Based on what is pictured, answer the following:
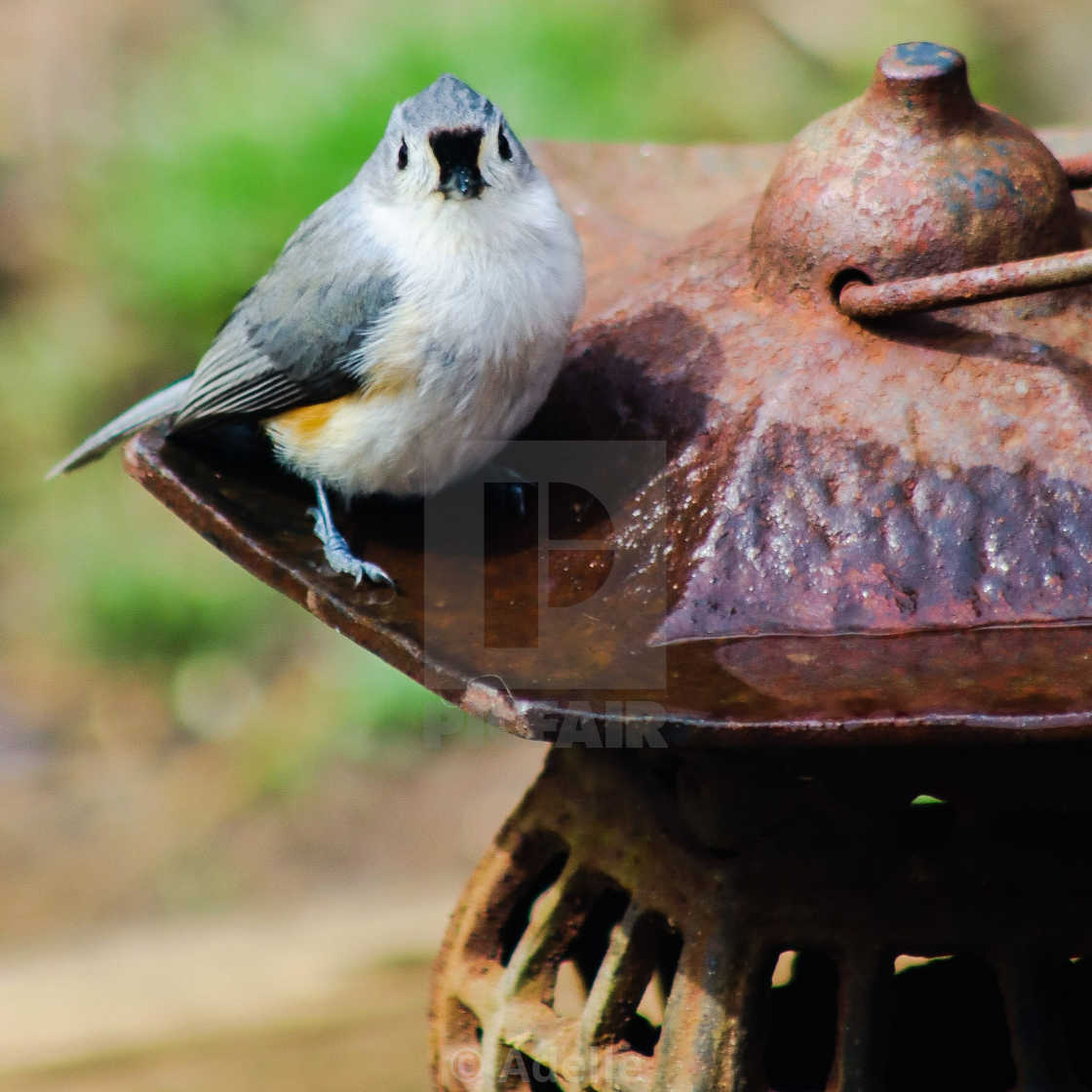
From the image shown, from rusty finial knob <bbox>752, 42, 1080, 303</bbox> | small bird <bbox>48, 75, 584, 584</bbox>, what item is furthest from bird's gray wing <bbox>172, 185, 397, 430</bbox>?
rusty finial knob <bbox>752, 42, 1080, 303</bbox>

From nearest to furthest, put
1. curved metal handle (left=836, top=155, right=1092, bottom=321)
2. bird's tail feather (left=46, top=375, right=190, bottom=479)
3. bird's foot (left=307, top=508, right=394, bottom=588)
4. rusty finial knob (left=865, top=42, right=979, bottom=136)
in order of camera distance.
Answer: curved metal handle (left=836, top=155, right=1092, bottom=321)
bird's foot (left=307, top=508, right=394, bottom=588)
rusty finial knob (left=865, top=42, right=979, bottom=136)
bird's tail feather (left=46, top=375, right=190, bottom=479)

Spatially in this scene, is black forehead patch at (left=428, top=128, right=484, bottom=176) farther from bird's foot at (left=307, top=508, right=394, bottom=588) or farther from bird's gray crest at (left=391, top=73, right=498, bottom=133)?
bird's foot at (left=307, top=508, right=394, bottom=588)

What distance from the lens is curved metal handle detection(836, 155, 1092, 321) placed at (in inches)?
72.3

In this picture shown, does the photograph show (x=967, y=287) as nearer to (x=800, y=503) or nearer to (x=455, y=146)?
(x=800, y=503)

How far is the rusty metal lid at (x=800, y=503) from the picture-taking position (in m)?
1.74

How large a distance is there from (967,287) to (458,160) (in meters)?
0.81

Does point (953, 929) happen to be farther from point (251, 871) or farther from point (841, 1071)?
point (251, 871)

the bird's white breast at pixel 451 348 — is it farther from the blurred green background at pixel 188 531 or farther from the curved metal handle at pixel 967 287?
the blurred green background at pixel 188 531

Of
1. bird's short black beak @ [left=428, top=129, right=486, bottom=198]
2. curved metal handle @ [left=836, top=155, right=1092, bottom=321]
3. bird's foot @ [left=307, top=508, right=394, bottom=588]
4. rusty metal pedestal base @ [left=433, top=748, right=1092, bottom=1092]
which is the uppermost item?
bird's short black beak @ [left=428, top=129, right=486, bottom=198]

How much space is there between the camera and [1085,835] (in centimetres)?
209

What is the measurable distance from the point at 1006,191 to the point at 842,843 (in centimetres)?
84

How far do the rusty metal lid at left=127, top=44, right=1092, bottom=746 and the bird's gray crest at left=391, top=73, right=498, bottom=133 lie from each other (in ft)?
1.14

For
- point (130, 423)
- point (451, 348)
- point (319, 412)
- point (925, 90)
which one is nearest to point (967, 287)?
point (925, 90)

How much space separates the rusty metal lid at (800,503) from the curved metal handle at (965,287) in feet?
0.22
